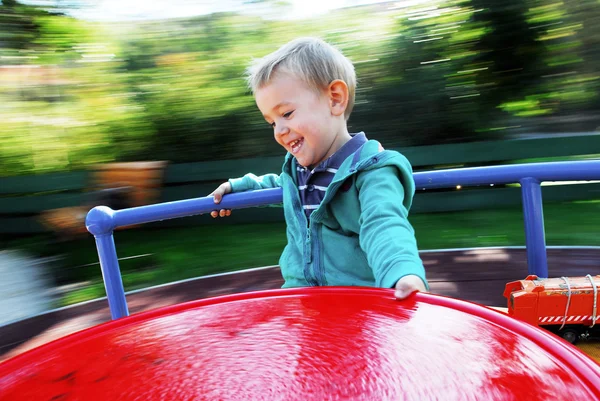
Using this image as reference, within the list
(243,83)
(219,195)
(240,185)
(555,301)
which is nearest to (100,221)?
(219,195)

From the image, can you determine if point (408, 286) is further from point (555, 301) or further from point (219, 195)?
point (555, 301)

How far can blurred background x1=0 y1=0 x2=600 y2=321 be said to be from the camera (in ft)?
14.7

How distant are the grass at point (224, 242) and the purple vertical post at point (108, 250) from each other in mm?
1882

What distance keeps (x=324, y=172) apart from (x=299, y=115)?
0.19 m

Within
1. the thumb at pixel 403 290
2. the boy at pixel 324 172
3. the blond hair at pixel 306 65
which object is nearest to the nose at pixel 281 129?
the boy at pixel 324 172

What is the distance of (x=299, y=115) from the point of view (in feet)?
4.45

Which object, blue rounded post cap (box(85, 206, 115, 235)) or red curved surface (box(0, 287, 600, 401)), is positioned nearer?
red curved surface (box(0, 287, 600, 401))

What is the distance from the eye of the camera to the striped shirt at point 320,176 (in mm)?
1436

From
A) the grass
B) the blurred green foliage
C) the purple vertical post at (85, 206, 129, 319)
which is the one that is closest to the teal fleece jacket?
the purple vertical post at (85, 206, 129, 319)

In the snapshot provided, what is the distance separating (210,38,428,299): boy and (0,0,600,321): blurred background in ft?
9.56

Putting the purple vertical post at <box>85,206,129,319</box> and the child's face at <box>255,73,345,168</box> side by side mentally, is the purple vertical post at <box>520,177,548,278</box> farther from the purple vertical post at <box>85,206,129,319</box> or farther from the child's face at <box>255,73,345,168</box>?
the purple vertical post at <box>85,206,129,319</box>

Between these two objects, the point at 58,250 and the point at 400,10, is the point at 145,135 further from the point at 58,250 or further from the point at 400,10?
the point at 400,10

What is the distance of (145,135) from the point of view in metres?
4.65

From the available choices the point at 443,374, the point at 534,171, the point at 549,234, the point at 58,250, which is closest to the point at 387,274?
the point at 443,374
